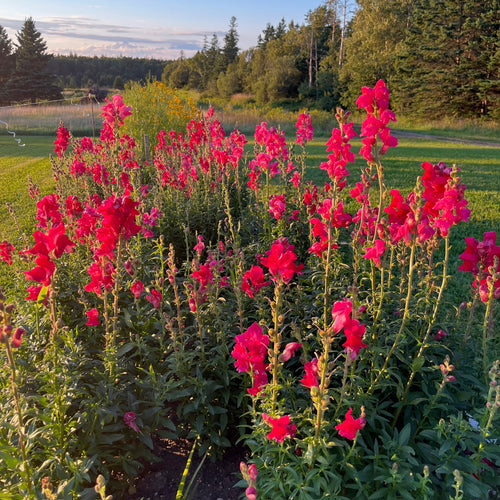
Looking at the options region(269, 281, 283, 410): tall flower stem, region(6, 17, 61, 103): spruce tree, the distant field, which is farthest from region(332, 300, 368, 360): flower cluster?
region(6, 17, 61, 103): spruce tree

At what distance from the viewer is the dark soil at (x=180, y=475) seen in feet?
7.29

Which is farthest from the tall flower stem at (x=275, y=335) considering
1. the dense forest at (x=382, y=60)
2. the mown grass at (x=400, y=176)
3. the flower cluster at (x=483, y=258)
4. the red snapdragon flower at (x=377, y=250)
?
the dense forest at (x=382, y=60)

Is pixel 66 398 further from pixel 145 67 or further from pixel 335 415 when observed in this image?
pixel 145 67

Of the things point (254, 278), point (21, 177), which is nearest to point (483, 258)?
point (254, 278)

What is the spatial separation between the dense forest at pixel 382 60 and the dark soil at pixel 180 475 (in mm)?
12526

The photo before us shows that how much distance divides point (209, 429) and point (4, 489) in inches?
40.5

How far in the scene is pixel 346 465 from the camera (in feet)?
5.87

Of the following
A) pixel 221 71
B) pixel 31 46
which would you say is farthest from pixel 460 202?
pixel 221 71

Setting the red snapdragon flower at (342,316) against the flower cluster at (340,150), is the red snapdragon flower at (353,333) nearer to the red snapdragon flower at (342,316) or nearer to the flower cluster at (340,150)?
the red snapdragon flower at (342,316)

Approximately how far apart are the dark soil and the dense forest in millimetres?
12526

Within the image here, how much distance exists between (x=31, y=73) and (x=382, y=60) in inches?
1273

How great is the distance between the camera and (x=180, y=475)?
234 cm

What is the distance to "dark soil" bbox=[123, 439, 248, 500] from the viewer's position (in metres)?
2.22

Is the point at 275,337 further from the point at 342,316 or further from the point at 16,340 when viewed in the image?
the point at 16,340
